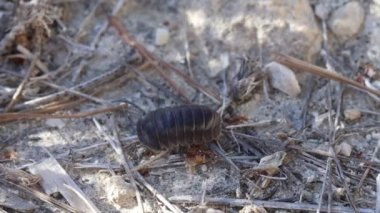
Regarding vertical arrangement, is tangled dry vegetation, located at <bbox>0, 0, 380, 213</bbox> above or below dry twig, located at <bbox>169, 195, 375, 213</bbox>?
above

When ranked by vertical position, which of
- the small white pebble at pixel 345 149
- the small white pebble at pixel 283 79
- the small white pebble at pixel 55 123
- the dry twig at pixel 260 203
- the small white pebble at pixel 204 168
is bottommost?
the dry twig at pixel 260 203

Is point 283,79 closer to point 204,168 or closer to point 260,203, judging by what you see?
point 204,168

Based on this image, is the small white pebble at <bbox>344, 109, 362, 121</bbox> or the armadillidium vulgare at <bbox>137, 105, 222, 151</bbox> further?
the small white pebble at <bbox>344, 109, 362, 121</bbox>

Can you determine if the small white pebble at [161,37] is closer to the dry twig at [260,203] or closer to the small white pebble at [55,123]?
the small white pebble at [55,123]

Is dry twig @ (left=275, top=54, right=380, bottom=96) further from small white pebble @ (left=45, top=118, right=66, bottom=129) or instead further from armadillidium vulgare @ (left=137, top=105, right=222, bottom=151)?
small white pebble @ (left=45, top=118, right=66, bottom=129)

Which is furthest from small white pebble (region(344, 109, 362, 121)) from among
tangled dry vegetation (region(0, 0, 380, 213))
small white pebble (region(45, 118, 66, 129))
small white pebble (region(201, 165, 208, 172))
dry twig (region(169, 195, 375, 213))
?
small white pebble (region(45, 118, 66, 129))

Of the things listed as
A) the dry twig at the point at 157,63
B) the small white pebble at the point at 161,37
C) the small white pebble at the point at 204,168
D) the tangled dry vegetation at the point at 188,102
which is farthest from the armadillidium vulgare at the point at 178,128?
the small white pebble at the point at 161,37

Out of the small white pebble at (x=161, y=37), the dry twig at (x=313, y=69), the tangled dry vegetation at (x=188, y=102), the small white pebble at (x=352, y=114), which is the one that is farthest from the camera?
the small white pebble at (x=161, y=37)
